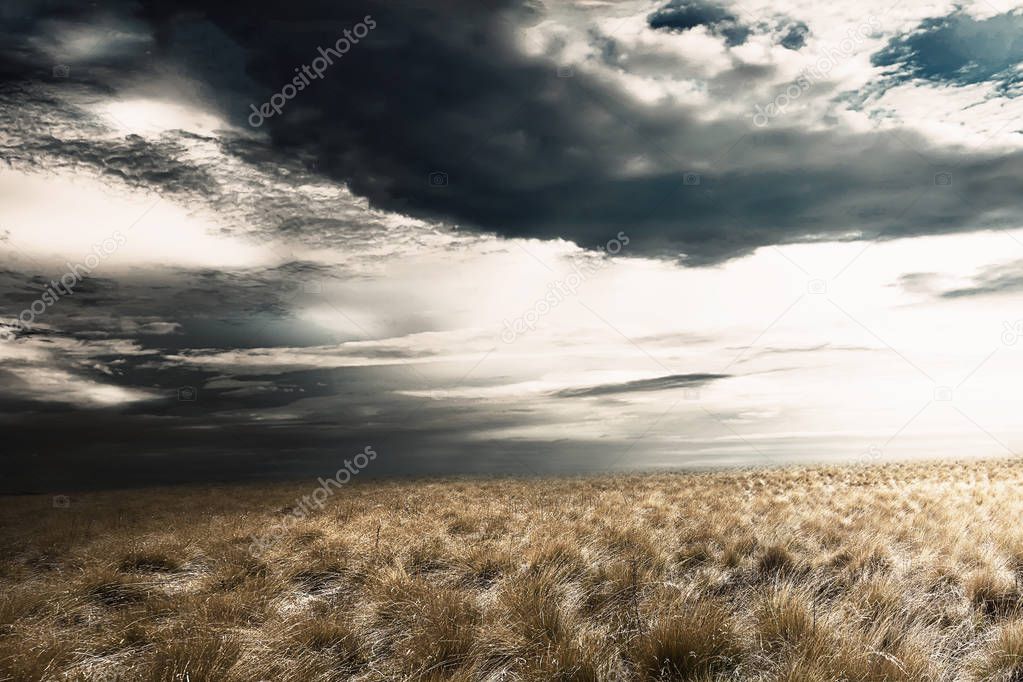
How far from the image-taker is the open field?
4090 millimetres

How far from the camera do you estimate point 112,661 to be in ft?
15.0

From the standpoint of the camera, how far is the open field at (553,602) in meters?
4.09

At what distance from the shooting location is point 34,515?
21.9m

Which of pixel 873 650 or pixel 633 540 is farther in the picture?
pixel 633 540

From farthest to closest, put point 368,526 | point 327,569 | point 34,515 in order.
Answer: point 34,515
point 368,526
point 327,569

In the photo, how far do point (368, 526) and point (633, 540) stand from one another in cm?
527

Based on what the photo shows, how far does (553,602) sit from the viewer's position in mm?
5211

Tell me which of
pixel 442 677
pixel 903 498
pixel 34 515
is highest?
pixel 442 677

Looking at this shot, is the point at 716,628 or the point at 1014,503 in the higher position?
the point at 716,628

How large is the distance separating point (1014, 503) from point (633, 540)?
28.9 feet

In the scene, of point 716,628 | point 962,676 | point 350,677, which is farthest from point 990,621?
point 350,677

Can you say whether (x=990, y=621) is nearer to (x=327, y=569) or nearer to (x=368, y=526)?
(x=327, y=569)

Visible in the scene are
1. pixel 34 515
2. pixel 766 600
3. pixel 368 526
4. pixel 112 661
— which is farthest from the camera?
pixel 34 515

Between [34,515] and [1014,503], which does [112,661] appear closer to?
[1014,503]
